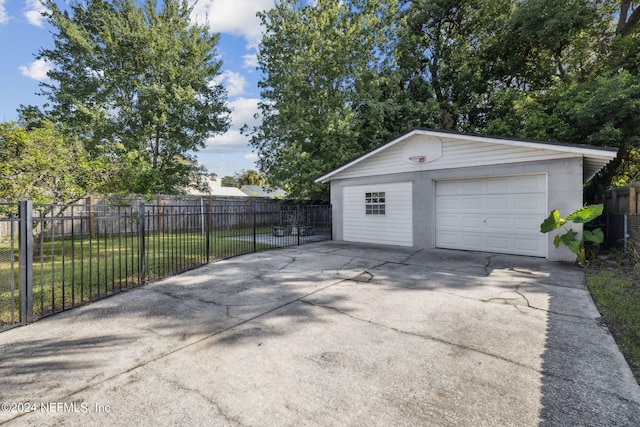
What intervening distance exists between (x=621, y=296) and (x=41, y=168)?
11658mm

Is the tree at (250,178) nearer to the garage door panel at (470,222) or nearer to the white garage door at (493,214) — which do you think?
the white garage door at (493,214)

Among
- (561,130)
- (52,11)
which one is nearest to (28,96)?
(52,11)

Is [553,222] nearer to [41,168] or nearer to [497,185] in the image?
[497,185]

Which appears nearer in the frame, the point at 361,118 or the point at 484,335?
the point at 484,335

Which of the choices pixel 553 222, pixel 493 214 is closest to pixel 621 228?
pixel 553 222

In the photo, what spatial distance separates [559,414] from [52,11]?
86.1 ft

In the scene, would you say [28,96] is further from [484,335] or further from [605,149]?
[605,149]

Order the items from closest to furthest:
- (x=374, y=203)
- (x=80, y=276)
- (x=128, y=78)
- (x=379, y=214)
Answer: (x=80, y=276) < (x=379, y=214) < (x=374, y=203) < (x=128, y=78)

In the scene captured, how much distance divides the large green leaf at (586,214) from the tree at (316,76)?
973 cm

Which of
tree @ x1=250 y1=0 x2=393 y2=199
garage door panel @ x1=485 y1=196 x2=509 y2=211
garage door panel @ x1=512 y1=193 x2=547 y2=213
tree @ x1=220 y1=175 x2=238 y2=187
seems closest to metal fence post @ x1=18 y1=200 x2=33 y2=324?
garage door panel @ x1=485 y1=196 x2=509 y2=211

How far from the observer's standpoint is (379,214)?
10500 mm

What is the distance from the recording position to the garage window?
34.2 feet

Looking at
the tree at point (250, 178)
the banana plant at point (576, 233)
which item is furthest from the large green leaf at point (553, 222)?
the tree at point (250, 178)

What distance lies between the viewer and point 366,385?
2.39 metres
